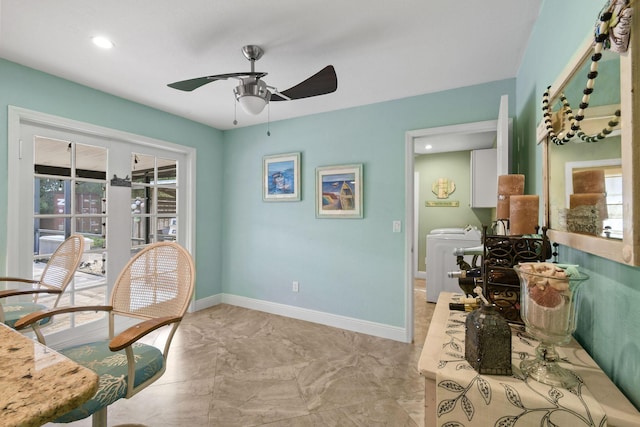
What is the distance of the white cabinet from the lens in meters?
4.12

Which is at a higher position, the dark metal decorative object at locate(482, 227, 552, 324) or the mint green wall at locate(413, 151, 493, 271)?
the mint green wall at locate(413, 151, 493, 271)

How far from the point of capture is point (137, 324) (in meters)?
1.23

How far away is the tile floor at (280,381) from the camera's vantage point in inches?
71.7

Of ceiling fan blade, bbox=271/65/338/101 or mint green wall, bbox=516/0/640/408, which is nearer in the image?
mint green wall, bbox=516/0/640/408

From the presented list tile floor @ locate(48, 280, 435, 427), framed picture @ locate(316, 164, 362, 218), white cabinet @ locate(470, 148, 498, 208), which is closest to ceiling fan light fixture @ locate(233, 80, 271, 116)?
framed picture @ locate(316, 164, 362, 218)

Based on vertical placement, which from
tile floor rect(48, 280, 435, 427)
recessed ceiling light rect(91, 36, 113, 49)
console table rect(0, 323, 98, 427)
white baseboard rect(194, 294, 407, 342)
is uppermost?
recessed ceiling light rect(91, 36, 113, 49)

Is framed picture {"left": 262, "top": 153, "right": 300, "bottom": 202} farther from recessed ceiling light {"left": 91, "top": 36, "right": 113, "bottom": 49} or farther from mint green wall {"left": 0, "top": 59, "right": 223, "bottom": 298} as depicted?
recessed ceiling light {"left": 91, "top": 36, "right": 113, "bottom": 49}

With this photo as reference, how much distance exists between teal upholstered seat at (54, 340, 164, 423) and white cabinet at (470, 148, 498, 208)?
4240 mm

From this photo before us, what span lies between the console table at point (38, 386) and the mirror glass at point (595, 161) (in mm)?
1092

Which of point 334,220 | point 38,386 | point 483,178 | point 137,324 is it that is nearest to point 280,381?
point 137,324

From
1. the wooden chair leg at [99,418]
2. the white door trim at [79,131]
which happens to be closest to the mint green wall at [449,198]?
the white door trim at [79,131]

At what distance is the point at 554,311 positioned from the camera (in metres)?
0.76

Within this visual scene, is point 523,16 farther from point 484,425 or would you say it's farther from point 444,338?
point 484,425

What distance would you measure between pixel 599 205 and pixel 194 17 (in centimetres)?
214
